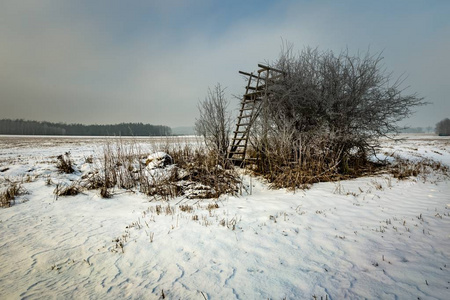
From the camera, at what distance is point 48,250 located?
122 inches

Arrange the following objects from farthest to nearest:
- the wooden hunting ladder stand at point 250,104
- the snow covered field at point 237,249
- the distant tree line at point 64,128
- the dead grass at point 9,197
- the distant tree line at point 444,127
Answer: the distant tree line at point 64,128 → the distant tree line at point 444,127 → the wooden hunting ladder stand at point 250,104 → the dead grass at point 9,197 → the snow covered field at point 237,249

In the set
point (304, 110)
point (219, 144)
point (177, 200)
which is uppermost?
point (304, 110)

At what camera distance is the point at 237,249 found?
296cm

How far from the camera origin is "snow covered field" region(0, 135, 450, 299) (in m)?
2.17

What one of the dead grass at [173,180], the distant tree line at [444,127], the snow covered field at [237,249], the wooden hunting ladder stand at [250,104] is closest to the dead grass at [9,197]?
the snow covered field at [237,249]

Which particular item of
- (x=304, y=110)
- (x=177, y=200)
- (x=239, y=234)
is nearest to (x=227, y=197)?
(x=177, y=200)

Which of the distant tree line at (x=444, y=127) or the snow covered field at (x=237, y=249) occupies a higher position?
the distant tree line at (x=444, y=127)

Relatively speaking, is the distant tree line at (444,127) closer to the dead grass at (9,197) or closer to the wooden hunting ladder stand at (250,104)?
the wooden hunting ladder stand at (250,104)

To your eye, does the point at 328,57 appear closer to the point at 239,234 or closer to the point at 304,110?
the point at 304,110

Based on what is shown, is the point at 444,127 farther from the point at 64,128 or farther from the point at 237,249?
the point at 64,128

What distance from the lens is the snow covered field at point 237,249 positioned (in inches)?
85.4

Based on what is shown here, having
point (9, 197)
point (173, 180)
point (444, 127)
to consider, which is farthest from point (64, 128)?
point (444, 127)

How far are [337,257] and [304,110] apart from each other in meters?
6.70

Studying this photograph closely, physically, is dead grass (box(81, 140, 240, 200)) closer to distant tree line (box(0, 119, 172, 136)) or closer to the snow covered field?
the snow covered field
